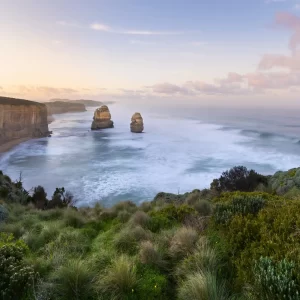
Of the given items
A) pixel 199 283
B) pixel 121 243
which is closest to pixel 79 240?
pixel 121 243

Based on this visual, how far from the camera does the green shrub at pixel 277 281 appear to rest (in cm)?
281

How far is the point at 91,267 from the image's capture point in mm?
4535

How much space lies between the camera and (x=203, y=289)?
3.39m

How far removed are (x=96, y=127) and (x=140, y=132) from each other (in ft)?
51.7

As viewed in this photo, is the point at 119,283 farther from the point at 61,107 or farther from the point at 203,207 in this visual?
the point at 61,107

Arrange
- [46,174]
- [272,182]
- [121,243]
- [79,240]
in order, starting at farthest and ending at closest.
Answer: [46,174] < [272,182] < [79,240] < [121,243]

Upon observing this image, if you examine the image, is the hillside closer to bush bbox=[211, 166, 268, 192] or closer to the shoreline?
the shoreline

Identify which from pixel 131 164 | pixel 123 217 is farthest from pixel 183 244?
pixel 131 164

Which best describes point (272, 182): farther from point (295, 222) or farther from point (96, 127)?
point (96, 127)

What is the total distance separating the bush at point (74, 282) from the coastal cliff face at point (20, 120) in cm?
6257

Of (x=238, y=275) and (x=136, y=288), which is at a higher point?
(x=238, y=275)

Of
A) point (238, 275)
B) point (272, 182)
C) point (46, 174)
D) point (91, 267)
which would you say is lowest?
point (46, 174)

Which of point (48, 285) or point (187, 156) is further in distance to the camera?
Result: point (187, 156)

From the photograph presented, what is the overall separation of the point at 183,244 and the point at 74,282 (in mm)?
2008
